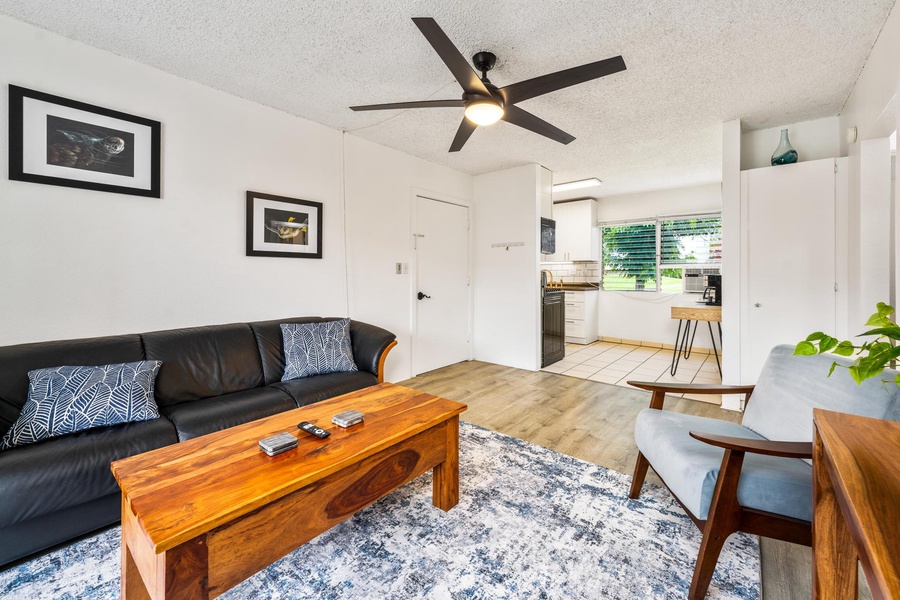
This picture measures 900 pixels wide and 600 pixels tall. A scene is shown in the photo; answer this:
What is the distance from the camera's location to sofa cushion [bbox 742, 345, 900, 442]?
1.26 metres

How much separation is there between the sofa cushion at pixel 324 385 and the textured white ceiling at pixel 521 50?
2.11 metres

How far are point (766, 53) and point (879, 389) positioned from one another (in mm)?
2130

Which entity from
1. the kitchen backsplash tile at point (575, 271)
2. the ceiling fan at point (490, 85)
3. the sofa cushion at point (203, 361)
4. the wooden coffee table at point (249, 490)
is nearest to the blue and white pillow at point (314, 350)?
the sofa cushion at point (203, 361)

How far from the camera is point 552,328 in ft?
16.1

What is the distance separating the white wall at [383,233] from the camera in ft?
11.9

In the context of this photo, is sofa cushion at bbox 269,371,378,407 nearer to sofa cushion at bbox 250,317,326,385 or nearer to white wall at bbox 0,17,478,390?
sofa cushion at bbox 250,317,326,385

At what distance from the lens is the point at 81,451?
155 centimetres

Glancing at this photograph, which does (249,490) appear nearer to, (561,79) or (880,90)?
(561,79)

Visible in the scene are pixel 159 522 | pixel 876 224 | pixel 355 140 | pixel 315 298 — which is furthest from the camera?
pixel 355 140

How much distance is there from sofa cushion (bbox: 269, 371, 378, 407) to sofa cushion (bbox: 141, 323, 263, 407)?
245 millimetres

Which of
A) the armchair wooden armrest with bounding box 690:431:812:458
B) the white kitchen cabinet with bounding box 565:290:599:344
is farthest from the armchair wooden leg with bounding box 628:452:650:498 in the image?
the white kitchen cabinet with bounding box 565:290:599:344

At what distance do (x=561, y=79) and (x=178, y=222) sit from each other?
262 cm

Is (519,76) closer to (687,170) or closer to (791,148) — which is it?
(791,148)

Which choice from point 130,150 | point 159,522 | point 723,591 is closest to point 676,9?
point 723,591
